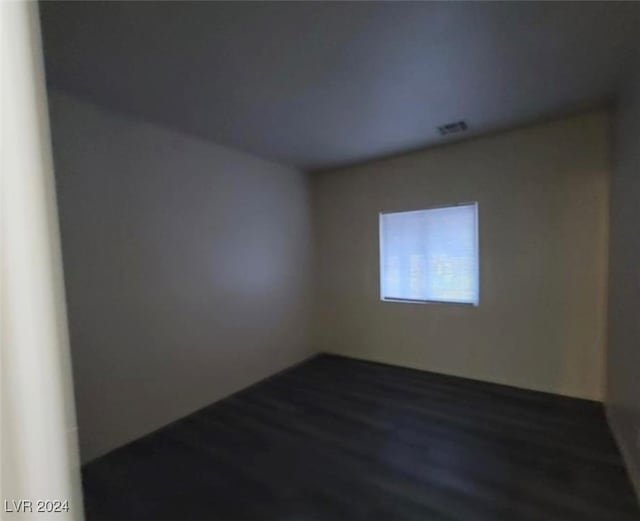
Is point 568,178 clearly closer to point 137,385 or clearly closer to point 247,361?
point 247,361

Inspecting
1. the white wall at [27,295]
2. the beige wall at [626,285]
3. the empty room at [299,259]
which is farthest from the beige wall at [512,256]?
the white wall at [27,295]

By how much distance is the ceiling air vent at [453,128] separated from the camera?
2.82 metres

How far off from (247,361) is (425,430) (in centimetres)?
182

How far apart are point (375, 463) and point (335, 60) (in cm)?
247

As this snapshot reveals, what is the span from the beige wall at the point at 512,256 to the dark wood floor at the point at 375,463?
14.1 inches

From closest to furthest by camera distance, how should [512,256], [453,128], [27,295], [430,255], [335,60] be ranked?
[27,295] → [335,60] → [453,128] → [512,256] → [430,255]

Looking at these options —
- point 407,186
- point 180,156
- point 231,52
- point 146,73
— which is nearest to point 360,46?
point 231,52

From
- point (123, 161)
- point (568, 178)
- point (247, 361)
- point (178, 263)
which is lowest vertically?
point (247, 361)

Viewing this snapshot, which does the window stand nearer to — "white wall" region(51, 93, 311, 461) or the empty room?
the empty room

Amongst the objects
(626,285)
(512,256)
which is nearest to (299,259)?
(512,256)

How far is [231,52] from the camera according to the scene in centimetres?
175

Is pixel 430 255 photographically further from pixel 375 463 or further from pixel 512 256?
pixel 375 463

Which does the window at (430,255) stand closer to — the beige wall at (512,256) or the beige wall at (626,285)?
the beige wall at (512,256)

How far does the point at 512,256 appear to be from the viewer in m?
3.11
